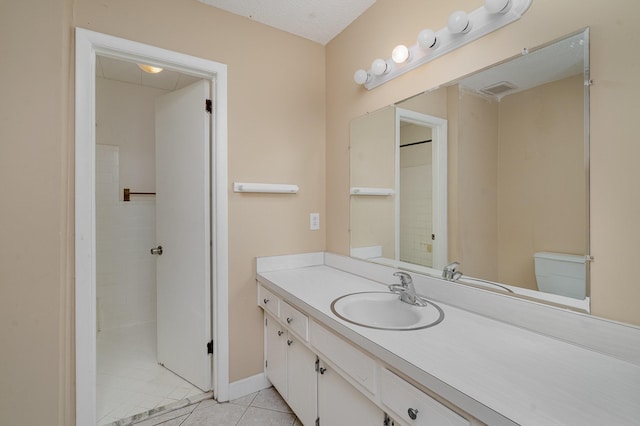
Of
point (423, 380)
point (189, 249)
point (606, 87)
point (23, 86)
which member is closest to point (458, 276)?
point (423, 380)

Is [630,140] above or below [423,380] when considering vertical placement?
above

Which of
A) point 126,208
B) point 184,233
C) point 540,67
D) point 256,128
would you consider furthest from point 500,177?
point 126,208

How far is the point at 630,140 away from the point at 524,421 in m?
0.85

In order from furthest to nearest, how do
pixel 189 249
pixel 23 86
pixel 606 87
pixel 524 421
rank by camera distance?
pixel 189 249, pixel 23 86, pixel 606 87, pixel 524 421

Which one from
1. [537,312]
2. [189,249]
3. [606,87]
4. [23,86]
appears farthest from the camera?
[189,249]

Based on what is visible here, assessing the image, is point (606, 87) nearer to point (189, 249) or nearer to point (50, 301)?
point (189, 249)

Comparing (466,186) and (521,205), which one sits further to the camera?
(466,186)

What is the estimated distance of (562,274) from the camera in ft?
3.27

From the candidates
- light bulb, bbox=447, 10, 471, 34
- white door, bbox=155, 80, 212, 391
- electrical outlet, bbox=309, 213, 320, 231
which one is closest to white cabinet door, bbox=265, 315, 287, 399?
white door, bbox=155, 80, 212, 391

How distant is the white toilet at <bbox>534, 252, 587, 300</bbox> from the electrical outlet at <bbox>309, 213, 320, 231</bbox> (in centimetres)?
142

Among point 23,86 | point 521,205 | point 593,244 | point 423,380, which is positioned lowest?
point 423,380

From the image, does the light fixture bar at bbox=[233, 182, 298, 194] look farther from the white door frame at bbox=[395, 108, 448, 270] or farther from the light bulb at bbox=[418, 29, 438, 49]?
the light bulb at bbox=[418, 29, 438, 49]

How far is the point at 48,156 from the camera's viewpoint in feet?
4.42

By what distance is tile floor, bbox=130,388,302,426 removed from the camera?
1.66 metres
